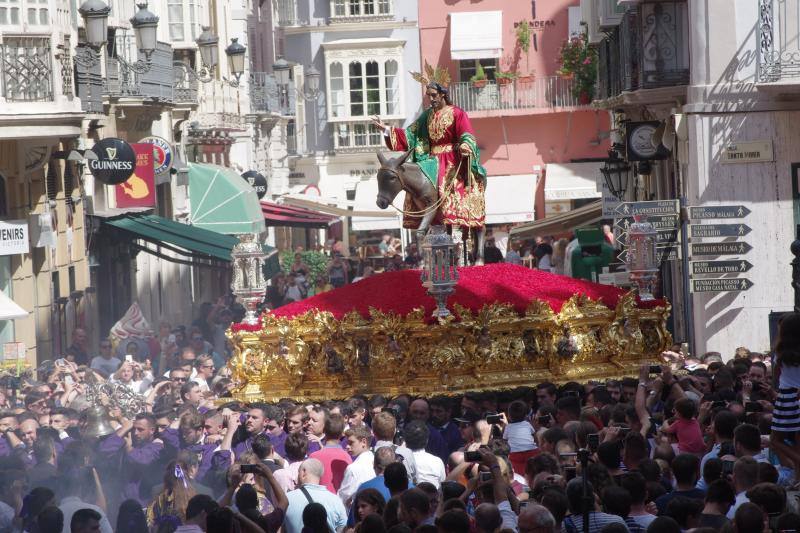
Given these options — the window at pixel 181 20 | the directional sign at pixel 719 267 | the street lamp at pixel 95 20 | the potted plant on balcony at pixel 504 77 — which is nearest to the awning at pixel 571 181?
the potted plant on balcony at pixel 504 77

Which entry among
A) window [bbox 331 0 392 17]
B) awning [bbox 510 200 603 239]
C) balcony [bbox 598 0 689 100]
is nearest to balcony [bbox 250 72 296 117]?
window [bbox 331 0 392 17]

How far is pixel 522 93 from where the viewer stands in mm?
48500

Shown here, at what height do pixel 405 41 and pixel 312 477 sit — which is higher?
pixel 405 41

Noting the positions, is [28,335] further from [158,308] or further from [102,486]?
[102,486]

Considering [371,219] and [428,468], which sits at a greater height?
[371,219]

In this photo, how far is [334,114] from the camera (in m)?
51.2

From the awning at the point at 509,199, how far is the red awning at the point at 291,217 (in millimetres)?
8196

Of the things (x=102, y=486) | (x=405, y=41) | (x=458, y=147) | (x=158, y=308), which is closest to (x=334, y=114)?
(x=405, y=41)

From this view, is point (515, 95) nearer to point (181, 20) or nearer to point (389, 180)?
point (181, 20)

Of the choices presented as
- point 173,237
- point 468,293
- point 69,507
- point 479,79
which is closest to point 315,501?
point 69,507

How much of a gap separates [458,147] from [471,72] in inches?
1314

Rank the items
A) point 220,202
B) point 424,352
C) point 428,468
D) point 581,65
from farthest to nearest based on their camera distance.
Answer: point 581,65, point 220,202, point 424,352, point 428,468

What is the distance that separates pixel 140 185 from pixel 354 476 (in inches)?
685

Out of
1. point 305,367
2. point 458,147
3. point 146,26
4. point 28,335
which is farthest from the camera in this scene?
point 146,26
